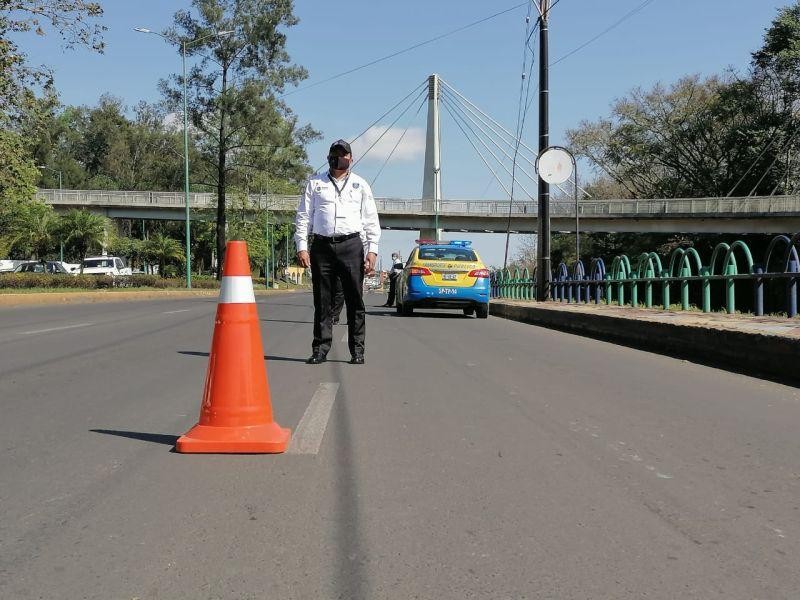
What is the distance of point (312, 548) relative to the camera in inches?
116

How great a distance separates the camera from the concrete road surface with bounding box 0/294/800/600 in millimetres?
2717

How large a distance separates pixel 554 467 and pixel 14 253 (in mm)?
78486

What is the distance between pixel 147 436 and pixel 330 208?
3.54 metres

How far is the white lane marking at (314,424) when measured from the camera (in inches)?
174

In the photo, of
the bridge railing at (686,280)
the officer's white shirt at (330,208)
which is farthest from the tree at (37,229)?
the officer's white shirt at (330,208)

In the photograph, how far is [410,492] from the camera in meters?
3.66

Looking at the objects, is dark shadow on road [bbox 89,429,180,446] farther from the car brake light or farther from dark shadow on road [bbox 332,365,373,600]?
the car brake light

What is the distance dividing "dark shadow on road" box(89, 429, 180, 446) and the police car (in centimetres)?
1141

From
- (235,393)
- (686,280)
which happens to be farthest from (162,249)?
(235,393)

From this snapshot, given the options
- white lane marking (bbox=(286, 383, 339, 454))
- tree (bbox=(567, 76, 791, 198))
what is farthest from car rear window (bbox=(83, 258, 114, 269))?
white lane marking (bbox=(286, 383, 339, 454))

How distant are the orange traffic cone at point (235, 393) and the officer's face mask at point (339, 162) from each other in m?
3.02

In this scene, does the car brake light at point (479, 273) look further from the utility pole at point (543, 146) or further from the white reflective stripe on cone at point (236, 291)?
the white reflective stripe on cone at point (236, 291)

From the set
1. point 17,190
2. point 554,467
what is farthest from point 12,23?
point 554,467

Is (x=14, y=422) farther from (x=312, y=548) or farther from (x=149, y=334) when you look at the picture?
(x=149, y=334)
